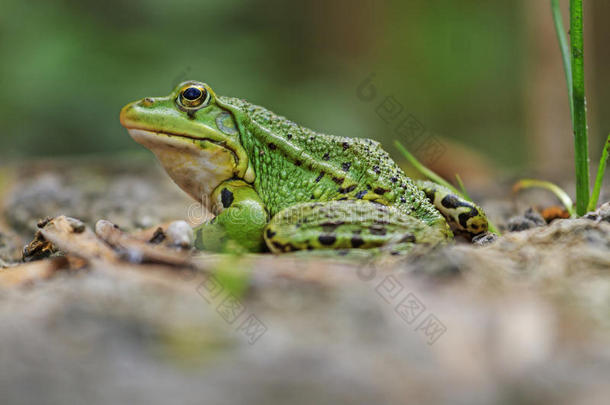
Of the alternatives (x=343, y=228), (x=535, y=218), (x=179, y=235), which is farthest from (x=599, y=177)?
(x=179, y=235)

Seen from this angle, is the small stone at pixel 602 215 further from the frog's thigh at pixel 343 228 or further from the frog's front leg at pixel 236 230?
the frog's front leg at pixel 236 230

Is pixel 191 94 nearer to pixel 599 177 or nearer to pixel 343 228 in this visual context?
pixel 343 228

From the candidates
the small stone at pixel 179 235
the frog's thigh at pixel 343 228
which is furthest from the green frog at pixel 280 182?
the small stone at pixel 179 235

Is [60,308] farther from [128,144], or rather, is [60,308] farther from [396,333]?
[128,144]

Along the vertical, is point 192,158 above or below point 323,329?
above

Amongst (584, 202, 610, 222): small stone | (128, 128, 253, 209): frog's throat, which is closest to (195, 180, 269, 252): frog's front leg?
(128, 128, 253, 209): frog's throat

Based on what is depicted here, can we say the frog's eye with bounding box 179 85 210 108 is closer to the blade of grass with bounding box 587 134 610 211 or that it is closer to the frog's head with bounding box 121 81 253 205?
the frog's head with bounding box 121 81 253 205

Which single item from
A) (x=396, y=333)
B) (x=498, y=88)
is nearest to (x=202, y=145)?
(x=396, y=333)
